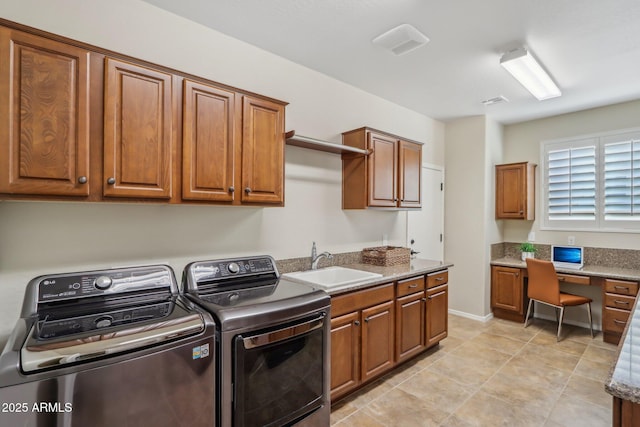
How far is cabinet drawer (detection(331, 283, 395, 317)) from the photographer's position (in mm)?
2248

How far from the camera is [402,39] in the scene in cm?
238

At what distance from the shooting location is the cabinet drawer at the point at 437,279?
3088 millimetres

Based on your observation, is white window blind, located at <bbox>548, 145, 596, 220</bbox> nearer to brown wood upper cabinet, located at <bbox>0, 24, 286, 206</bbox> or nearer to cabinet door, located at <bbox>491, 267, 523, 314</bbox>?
cabinet door, located at <bbox>491, 267, 523, 314</bbox>

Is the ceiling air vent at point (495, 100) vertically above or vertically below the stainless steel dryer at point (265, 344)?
above

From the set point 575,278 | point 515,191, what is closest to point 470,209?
point 515,191

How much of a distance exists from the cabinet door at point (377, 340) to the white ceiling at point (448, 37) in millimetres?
2134

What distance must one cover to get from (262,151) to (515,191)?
3736 mm

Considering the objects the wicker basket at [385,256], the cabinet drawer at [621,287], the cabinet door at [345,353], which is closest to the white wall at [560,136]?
the cabinet drawer at [621,287]

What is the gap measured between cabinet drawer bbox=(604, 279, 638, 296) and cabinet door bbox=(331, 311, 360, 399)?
121 inches

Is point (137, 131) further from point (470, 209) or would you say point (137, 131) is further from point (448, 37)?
point (470, 209)

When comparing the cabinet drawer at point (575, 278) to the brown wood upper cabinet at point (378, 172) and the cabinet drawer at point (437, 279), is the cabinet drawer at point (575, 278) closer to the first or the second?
the cabinet drawer at point (437, 279)

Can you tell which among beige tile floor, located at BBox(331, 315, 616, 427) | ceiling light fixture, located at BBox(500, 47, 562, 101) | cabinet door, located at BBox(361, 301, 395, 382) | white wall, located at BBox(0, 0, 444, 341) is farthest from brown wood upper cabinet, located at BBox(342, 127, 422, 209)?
beige tile floor, located at BBox(331, 315, 616, 427)

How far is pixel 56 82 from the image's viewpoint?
4.72ft

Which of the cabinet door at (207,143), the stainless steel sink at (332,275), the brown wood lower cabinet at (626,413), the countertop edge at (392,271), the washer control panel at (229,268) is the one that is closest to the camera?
the brown wood lower cabinet at (626,413)
